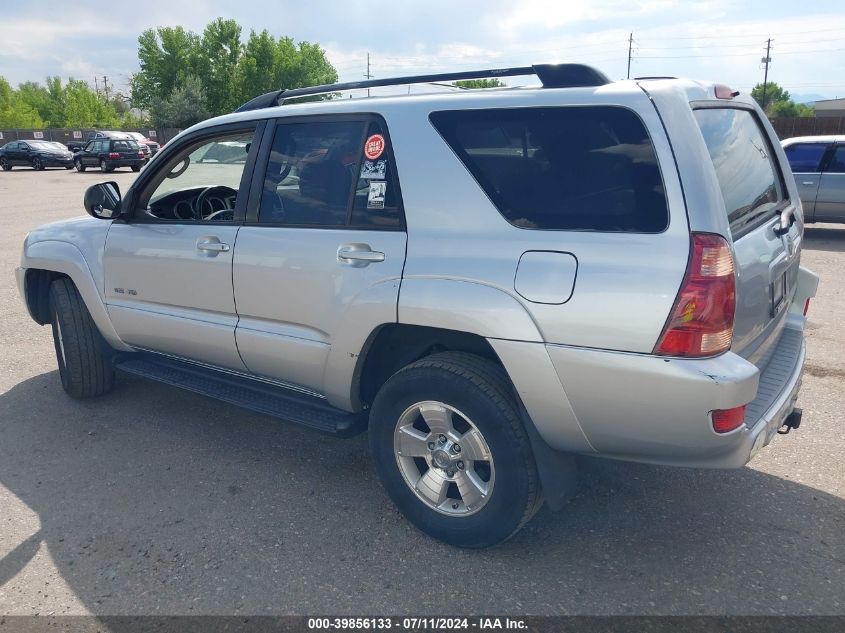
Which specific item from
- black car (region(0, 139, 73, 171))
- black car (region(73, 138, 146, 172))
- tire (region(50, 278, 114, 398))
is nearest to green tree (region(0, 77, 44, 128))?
black car (region(0, 139, 73, 171))

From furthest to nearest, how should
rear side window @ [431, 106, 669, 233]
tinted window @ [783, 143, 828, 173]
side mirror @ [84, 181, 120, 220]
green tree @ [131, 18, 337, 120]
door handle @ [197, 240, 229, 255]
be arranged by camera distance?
green tree @ [131, 18, 337, 120], tinted window @ [783, 143, 828, 173], side mirror @ [84, 181, 120, 220], door handle @ [197, 240, 229, 255], rear side window @ [431, 106, 669, 233]

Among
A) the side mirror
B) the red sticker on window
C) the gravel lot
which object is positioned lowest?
the gravel lot

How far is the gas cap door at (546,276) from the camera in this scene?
8.45 feet

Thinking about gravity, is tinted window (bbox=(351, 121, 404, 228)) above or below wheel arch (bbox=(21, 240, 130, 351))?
above

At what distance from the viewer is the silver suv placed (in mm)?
2473

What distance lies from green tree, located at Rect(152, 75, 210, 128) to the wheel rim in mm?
71035

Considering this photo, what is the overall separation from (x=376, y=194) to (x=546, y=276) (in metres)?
0.95

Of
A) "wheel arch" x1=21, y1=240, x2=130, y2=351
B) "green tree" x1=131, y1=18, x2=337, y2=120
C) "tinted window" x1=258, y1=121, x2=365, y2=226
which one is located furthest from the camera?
"green tree" x1=131, y1=18, x2=337, y2=120

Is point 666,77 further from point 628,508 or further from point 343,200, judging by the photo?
point 628,508

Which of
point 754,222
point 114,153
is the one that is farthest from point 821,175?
point 114,153

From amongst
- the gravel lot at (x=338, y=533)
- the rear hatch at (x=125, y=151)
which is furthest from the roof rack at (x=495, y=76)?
the rear hatch at (x=125, y=151)

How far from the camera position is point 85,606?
2740mm

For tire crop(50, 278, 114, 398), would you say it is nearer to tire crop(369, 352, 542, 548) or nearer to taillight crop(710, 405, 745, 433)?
tire crop(369, 352, 542, 548)

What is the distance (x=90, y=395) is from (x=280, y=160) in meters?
2.35
